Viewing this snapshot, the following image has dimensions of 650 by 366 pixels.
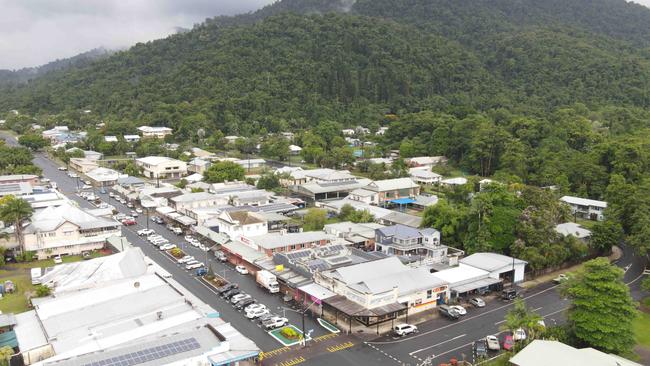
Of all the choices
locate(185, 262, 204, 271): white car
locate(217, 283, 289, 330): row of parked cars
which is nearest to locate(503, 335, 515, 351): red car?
locate(217, 283, 289, 330): row of parked cars

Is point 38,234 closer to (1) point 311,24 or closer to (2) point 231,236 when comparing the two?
(2) point 231,236

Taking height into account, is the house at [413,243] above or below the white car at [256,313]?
above

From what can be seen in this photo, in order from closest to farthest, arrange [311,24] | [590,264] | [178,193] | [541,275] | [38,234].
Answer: [590,264], [541,275], [38,234], [178,193], [311,24]

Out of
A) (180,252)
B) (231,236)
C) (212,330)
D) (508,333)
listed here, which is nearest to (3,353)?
(212,330)

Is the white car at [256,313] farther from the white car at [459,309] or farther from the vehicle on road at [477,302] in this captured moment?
the vehicle on road at [477,302]

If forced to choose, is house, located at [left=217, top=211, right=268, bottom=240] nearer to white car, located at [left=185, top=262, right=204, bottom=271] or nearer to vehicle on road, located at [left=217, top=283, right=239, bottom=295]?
white car, located at [left=185, top=262, right=204, bottom=271]

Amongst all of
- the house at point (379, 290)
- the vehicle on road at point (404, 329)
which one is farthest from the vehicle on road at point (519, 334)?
the house at point (379, 290)

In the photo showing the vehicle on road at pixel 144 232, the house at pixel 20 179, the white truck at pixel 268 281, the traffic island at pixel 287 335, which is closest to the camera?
the traffic island at pixel 287 335
